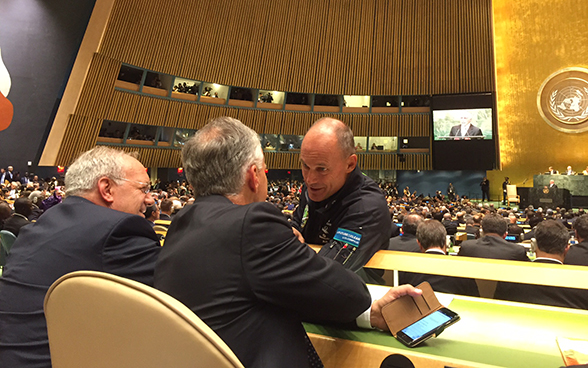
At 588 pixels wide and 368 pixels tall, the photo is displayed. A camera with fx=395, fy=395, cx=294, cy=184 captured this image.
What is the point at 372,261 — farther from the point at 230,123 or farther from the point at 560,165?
the point at 560,165

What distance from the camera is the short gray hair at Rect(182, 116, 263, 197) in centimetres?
121

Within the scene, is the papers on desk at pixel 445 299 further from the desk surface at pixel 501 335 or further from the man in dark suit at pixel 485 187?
the man in dark suit at pixel 485 187

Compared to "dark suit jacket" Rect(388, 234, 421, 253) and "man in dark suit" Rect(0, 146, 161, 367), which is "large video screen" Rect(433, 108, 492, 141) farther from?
"man in dark suit" Rect(0, 146, 161, 367)

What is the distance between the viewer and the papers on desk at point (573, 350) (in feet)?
3.46

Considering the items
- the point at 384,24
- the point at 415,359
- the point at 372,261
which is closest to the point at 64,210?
the point at 372,261

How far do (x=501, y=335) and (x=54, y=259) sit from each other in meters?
1.55

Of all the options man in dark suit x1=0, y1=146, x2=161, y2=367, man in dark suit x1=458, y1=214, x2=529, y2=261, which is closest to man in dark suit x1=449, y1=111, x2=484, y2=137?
man in dark suit x1=458, y1=214, x2=529, y2=261

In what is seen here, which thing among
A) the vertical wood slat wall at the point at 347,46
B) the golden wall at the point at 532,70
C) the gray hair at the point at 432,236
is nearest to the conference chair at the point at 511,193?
the golden wall at the point at 532,70

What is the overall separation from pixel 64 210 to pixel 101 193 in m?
0.30

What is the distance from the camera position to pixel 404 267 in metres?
1.47

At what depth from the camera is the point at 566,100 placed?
16.7 metres

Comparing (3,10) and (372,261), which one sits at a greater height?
(3,10)

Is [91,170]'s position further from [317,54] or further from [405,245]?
[317,54]

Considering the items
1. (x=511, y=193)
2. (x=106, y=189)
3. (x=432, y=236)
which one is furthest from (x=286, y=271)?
(x=511, y=193)
